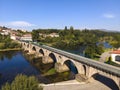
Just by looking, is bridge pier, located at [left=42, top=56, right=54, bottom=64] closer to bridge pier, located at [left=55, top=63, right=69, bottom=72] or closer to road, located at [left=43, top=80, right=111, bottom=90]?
bridge pier, located at [left=55, top=63, right=69, bottom=72]

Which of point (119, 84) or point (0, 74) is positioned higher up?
point (119, 84)

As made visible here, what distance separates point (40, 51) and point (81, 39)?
54.2 m

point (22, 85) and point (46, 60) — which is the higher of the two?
point (22, 85)

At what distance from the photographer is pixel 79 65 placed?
41.1 meters

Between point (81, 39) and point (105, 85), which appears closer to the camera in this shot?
point (105, 85)

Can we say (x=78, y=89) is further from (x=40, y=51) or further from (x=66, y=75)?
(x=40, y=51)

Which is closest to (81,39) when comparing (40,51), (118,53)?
Answer: (40,51)

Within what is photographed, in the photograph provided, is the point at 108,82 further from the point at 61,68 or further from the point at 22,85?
the point at 22,85

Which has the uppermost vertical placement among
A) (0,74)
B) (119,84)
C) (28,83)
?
(28,83)

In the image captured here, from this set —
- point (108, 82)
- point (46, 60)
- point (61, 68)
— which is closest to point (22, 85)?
point (108, 82)

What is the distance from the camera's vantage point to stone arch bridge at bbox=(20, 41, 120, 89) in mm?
31636

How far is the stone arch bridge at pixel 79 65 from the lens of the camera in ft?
104

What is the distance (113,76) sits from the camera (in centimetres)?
3050

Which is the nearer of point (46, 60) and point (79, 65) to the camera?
point (79, 65)
